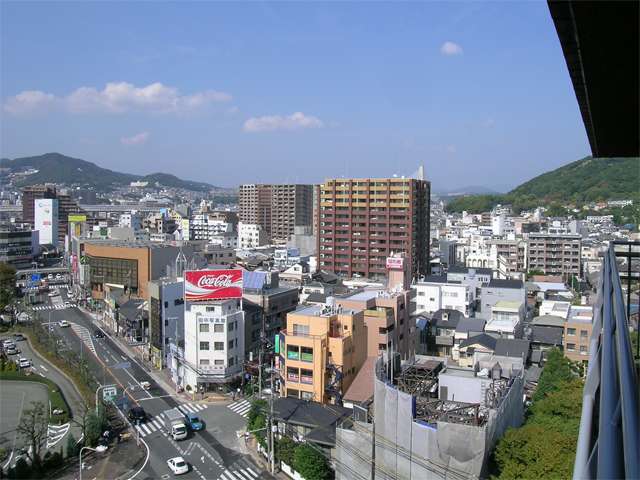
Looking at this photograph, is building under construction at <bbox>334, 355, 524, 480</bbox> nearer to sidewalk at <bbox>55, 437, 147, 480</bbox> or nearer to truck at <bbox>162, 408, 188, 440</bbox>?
truck at <bbox>162, 408, 188, 440</bbox>

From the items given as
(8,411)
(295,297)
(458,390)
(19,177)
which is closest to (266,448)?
(458,390)

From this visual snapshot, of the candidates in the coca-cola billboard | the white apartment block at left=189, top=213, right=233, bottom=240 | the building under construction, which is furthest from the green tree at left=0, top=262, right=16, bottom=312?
the white apartment block at left=189, top=213, right=233, bottom=240

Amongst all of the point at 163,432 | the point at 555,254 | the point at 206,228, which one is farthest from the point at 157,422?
the point at 206,228

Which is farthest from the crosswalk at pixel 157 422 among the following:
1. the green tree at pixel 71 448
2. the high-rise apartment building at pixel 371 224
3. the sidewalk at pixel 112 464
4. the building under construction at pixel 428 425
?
the high-rise apartment building at pixel 371 224

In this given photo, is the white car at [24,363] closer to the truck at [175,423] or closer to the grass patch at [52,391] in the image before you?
the grass patch at [52,391]

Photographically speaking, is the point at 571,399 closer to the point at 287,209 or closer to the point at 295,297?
the point at 295,297
